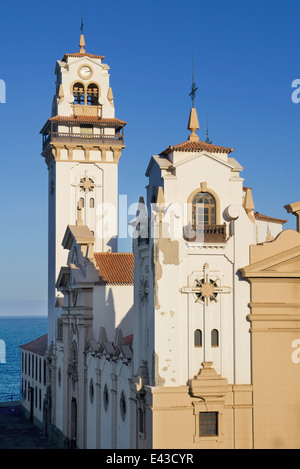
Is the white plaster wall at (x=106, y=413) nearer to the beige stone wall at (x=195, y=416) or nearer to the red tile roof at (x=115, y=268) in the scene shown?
the red tile roof at (x=115, y=268)

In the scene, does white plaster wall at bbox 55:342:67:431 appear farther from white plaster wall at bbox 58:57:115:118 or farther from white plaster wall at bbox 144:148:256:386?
white plaster wall at bbox 144:148:256:386

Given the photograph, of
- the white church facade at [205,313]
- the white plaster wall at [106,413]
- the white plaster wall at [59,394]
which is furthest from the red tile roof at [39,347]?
the white church facade at [205,313]

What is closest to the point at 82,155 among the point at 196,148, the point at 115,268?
the point at 115,268

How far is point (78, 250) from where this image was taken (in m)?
54.6

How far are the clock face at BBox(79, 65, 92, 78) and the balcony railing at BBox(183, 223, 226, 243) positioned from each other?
36.8 metres

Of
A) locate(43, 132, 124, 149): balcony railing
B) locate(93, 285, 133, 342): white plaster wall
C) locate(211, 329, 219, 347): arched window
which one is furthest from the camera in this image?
locate(43, 132, 124, 149): balcony railing

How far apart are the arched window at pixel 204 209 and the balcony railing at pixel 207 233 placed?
20.0 inches

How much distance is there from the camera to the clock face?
68.1 m

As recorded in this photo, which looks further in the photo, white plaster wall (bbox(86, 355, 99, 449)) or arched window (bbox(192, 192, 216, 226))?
white plaster wall (bbox(86, 355, 99, 449))

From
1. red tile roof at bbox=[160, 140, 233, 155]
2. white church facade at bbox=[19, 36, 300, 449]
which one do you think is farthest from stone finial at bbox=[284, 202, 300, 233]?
red tile roof at bbox=[160, 140, 233, 155]

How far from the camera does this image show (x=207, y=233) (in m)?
34.8

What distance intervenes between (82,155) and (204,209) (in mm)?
32761

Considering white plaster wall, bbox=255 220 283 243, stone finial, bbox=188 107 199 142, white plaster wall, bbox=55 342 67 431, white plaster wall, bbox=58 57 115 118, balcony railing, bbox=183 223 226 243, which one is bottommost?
white plaster wall, bbox=55 342 67 431

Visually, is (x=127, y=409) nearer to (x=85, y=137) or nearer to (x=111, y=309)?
(x=111, y=309)
